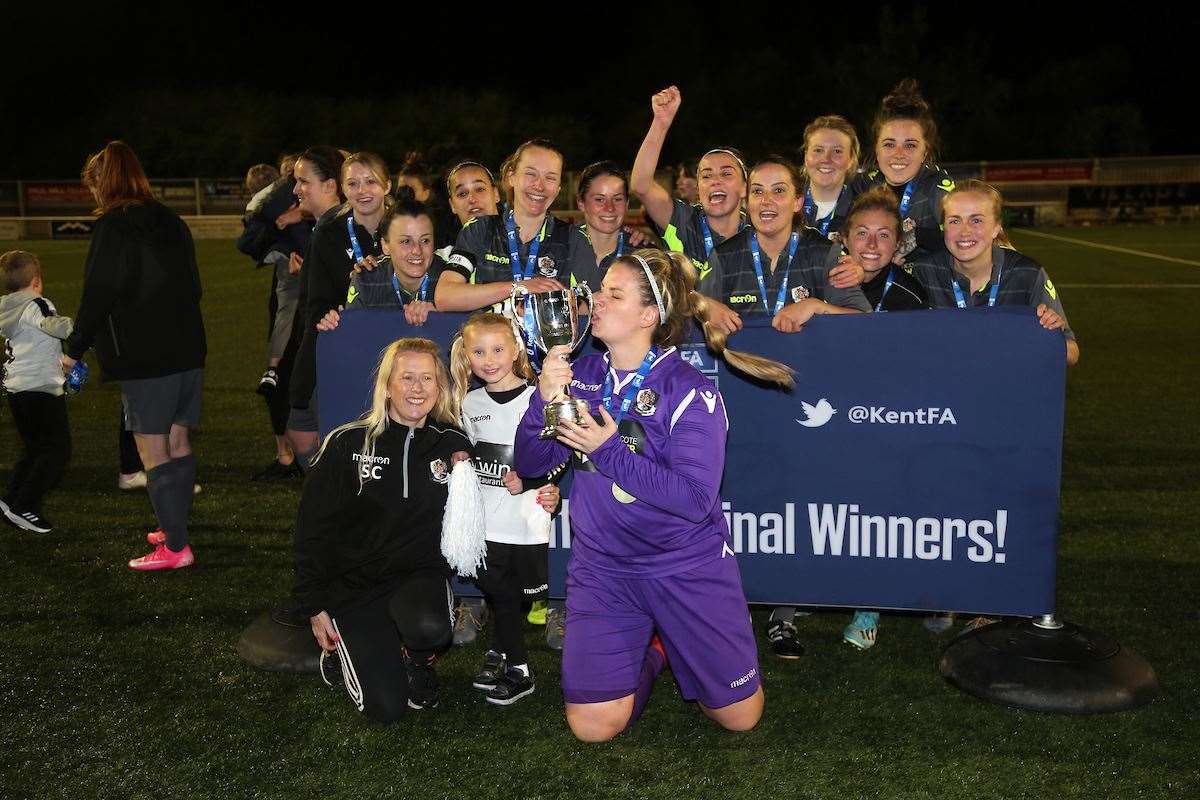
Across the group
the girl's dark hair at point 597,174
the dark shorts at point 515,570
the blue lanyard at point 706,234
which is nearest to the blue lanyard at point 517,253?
the girl's dark hair at point 597,174

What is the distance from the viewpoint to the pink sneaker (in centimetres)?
602

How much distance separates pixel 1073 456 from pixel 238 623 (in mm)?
5766

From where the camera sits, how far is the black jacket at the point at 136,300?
5.64 m

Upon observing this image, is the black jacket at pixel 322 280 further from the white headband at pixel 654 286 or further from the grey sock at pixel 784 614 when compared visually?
the grey sock at pixel 784 614

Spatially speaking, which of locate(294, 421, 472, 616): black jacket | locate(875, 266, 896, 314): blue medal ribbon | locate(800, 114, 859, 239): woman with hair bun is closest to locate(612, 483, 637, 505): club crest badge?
locate(294, 421, 472, 616): black jacket

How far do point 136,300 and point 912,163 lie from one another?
3778mm

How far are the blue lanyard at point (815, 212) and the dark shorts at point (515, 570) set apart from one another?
2.14m

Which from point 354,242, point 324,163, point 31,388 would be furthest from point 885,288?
point 31,388

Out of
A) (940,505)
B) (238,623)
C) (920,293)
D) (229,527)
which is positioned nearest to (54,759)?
(238,623)

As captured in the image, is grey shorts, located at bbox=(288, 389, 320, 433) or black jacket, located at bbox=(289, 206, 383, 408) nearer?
black jacket, located at bbox=(289, 206, 383, 408)

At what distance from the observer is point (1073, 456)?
827 cm

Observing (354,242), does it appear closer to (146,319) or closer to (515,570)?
(146,319)

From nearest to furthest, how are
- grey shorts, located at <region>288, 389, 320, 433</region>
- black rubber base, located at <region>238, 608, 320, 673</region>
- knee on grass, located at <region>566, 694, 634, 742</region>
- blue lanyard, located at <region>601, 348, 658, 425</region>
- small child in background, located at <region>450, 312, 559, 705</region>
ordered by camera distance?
blue lanyard, located at <region>601, 348, 658, 425</region>, knee on grass, located at <region>566, 694, 634, 742</region>, small child in background, located at <region>450, 312, 559, 705</region>, black rubber base, located at <region>238, 608, 320, 673</region>, grey shorts, located at <region>288, 389, 320, 433</region>

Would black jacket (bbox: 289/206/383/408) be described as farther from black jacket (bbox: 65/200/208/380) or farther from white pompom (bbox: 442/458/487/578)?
white pompom (bbox: 442/458/487/578)
